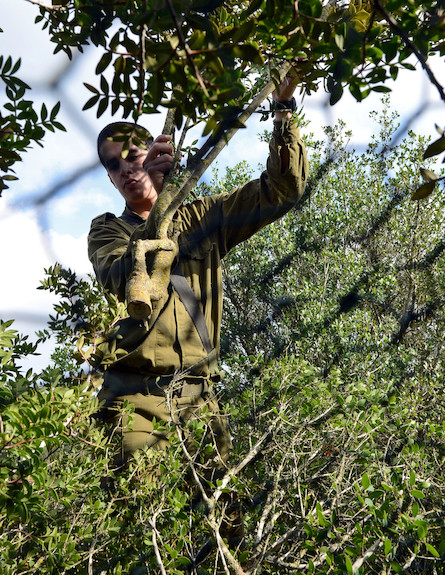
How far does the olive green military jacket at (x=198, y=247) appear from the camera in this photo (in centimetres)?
288

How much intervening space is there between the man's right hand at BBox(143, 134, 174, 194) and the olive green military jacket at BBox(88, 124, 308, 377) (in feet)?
0.70

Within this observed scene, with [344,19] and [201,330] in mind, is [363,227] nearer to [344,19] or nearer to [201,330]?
[201,330]

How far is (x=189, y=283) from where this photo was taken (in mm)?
3201

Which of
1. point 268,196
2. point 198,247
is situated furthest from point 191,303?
point 268,196

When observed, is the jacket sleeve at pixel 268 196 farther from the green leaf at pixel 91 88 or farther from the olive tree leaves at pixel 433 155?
the olive tree leaves at pixel 433 155

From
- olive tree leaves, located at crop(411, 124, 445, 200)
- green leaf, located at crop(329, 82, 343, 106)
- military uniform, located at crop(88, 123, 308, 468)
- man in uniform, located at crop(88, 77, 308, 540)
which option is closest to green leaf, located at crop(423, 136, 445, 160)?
olive tree leaves, located at crop(411, 124, 445, 200)

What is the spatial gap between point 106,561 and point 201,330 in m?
1.40

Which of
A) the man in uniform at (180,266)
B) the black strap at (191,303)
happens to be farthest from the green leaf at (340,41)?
the black strap at (191,303)

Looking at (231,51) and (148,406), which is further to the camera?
(148,406)

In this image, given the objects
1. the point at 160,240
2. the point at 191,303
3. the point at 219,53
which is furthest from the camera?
the point at 191,303

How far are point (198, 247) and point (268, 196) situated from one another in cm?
49

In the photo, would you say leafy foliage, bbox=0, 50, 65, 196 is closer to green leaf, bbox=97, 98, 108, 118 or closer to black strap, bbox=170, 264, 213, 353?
green leaf, bbox=97, 98, 108, 118

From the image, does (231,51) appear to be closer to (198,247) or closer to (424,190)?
(424,190)

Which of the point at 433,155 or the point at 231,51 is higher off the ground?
the point at 231,51
